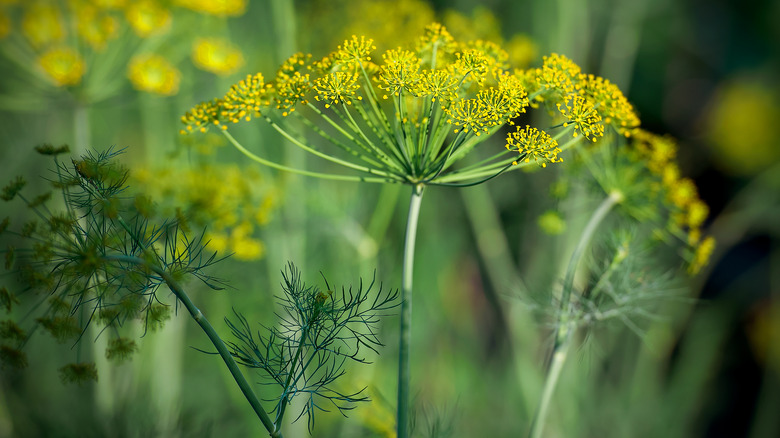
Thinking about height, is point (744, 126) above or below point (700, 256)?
above

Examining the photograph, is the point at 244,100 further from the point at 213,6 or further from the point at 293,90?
the point at 213,6

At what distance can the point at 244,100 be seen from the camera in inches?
35.6

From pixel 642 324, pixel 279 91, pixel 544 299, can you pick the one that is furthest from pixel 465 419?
pixel 279 91

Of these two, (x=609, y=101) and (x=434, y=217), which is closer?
(x=609, y=101)

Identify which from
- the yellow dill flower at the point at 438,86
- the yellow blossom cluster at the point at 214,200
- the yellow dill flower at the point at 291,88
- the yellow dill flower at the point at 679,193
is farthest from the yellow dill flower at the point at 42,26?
the yellow dill flower at the point at 679,193

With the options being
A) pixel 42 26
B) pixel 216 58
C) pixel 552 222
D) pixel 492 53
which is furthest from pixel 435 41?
pixel 42 26

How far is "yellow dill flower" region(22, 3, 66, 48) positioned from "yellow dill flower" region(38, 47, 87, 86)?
0.33 ft

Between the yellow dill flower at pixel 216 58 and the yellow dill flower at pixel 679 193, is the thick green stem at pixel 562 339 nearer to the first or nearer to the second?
the yellow dill flower at pixel 679 193

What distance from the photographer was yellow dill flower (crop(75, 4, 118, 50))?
5.07 ft

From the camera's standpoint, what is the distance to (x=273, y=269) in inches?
74.3

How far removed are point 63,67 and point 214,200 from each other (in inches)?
24.4

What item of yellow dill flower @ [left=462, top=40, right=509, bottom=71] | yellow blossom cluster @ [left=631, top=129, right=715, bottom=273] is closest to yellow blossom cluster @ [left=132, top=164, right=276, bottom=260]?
yellow dill flower @ [left=462, top=40, right=509, bottom=71]

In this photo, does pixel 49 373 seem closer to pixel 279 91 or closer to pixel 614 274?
pixel 279 91

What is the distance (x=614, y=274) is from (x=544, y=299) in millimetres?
165
